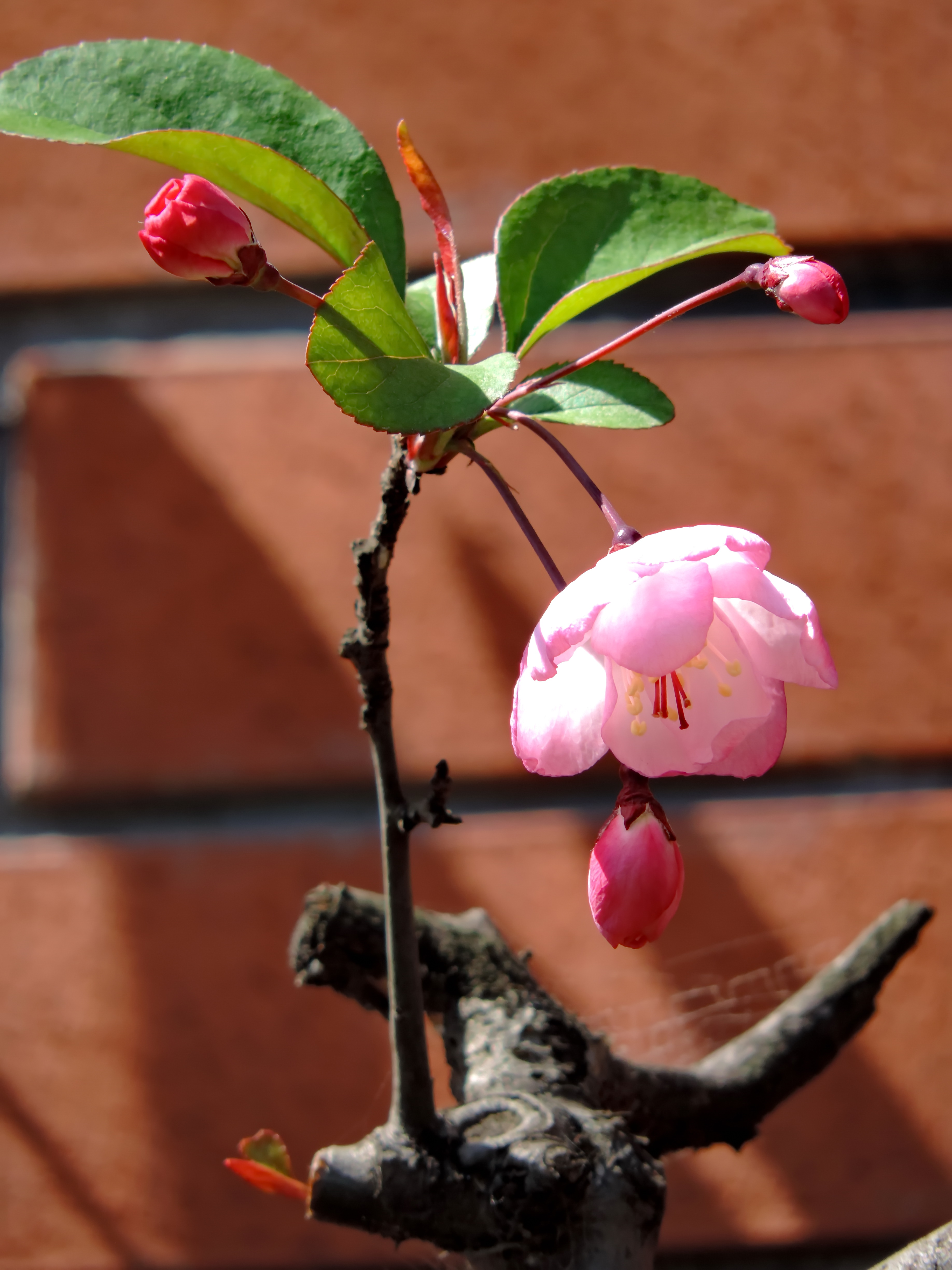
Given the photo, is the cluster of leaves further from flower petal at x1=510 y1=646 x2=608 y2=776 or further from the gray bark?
the gray bark

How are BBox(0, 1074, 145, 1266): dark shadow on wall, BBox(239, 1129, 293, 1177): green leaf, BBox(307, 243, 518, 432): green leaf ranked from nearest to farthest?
BBox(307, 243, 518, 432): green leaf
BBox(239, 1129, 293, 1177): green leaf
BBox(0, 1074, 145, 1266): dark shadow on wall

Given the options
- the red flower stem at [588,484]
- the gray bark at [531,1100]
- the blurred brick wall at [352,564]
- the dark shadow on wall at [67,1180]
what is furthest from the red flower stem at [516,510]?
the dark shadow on wall at [67,1180]

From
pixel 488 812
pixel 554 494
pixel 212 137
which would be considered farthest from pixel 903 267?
pixel 212 137

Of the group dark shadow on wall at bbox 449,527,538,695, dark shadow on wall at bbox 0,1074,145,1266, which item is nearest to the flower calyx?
dark shadow on wall at bbox 449,527,538,695

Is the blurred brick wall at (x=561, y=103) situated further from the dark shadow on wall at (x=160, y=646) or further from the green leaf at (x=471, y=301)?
the green leaf at (x=471, y=301)

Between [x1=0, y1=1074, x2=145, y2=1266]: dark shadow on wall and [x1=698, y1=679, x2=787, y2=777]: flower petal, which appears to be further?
[x1=0, y1=1074, x2=145, y2=1266]: dark shadow on wall
